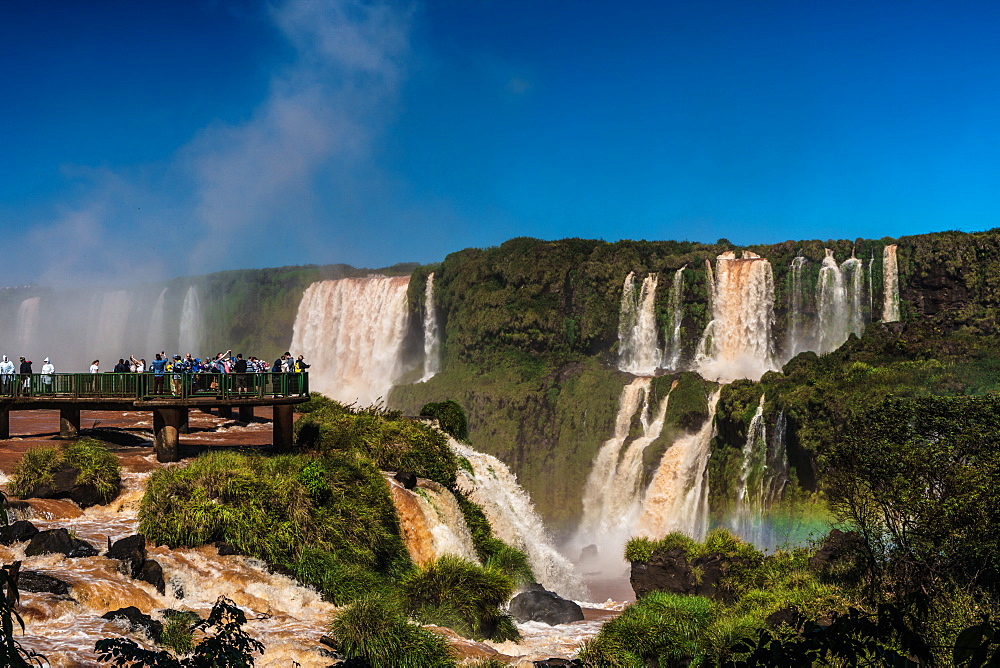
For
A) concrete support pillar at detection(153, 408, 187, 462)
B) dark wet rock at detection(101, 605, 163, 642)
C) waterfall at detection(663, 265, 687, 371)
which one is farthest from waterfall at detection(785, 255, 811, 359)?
dark wet rock at detection(101, 605, 163, 642)

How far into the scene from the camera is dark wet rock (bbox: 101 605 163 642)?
11406mm

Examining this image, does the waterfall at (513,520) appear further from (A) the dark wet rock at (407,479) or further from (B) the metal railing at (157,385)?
(B) the metal railing at (157,385)

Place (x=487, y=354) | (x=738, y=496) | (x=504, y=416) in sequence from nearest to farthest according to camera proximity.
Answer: (x=738, y=496) → (x=504, y=416) → (x=487, y=354)

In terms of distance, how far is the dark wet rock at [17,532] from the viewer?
44.7ft

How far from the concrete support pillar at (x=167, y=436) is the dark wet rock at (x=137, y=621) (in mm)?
8130

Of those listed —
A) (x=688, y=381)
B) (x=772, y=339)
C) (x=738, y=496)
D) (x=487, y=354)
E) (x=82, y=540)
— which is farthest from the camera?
(x=487, y=354)

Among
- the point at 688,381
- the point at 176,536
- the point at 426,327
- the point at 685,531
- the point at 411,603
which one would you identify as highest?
the point at 426,327

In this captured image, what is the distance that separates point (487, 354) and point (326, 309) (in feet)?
54.1

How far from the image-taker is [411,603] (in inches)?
630

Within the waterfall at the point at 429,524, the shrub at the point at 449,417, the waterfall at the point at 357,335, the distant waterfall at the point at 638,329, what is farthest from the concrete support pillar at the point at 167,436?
the waterfall at the point at 357,335

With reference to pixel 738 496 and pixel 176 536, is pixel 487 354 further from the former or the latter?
pixel 176 536

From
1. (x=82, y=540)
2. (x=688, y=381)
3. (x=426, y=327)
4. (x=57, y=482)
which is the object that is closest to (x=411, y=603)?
(x=82, y=540)

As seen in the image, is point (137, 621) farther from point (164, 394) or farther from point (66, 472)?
point (164, 394)

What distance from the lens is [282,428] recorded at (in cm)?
2150
